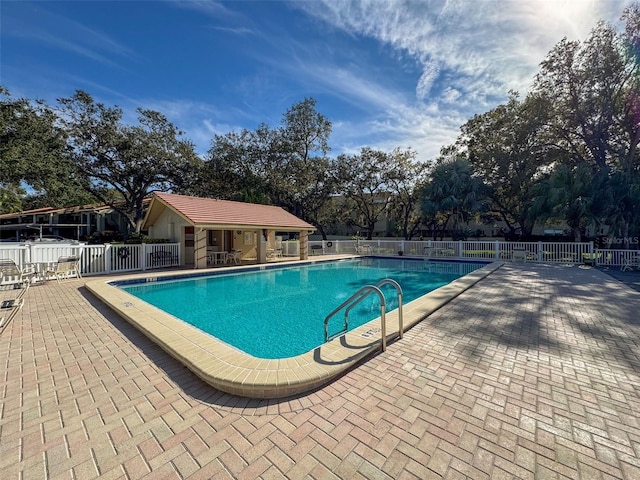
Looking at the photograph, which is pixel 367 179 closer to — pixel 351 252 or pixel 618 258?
pixel 351 252

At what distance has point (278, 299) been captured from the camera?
30.6ft

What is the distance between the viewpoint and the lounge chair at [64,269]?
972 centimetres

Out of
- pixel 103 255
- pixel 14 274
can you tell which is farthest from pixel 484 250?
pixel 14 274

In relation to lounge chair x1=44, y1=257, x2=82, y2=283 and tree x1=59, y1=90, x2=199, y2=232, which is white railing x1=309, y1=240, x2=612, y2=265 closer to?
tree x1=59, y1=90, x2=199, y2=232

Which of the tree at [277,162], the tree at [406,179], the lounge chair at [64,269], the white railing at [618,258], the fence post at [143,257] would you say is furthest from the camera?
the tree at [277,162]

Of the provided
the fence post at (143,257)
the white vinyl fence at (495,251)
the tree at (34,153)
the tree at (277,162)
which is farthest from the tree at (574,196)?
the tree at (34,153)

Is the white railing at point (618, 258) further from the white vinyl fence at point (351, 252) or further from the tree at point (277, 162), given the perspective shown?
the tree at point (277, 162)

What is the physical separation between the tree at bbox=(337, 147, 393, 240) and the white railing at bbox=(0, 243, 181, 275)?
59.5 ft

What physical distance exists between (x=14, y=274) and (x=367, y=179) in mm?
24666

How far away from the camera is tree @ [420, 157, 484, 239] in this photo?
22.2 m

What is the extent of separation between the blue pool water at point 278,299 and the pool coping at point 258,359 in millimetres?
1265

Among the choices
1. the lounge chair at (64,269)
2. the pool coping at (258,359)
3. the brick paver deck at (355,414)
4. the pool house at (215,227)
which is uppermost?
the pool house at (215,227)

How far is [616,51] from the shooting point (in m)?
16.2

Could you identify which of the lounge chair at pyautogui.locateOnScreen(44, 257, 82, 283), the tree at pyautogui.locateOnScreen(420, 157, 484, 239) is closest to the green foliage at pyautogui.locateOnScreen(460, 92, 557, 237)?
the tree at pyautogui.locateOnScreen(420, 157, 484, 239)
